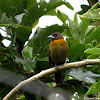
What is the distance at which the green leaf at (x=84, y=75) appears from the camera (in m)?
2.04

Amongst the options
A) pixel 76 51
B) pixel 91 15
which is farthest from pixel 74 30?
pixel 91 15

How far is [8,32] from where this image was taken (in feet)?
7.83

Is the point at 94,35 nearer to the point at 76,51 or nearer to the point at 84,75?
the point at 76,51

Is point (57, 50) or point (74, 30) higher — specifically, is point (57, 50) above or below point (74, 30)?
below

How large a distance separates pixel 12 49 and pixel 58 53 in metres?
0.96

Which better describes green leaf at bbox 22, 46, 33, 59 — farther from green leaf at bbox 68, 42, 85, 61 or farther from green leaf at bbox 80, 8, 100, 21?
green leaf at bbox 80, 8, 100, 21

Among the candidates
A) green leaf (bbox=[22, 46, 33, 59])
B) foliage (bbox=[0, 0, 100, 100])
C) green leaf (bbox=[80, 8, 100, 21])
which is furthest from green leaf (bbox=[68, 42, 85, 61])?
green leaf (bbox=[22, 46, 33, 59])

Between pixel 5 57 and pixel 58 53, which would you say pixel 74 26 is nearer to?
pixel 58 53

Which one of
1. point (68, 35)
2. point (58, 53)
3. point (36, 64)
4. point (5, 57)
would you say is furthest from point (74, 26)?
point (5, 57)

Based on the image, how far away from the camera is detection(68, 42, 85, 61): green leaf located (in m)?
2.31

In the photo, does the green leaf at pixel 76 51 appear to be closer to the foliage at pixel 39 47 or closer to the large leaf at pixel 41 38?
the foliage at pixel 39 47

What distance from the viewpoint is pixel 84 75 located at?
83.1 inches

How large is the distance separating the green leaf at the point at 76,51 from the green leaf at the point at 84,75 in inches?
8.2

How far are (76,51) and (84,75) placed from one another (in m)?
0.33
